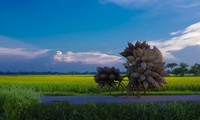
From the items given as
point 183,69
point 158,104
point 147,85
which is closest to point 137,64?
point 147,85

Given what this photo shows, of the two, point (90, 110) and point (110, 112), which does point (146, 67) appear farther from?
point (90, 110)

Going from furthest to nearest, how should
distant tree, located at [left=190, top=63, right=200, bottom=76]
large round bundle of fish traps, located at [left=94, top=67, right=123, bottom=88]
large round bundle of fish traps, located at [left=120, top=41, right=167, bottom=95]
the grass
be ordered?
distant tree, located at [left=190, top=63, right=200, bottom=76] < large round bundle of fish traps, located at [left=94, top=67, right=123, bottom=88] < large round bundle of fish traps, located at [left=120, top=41, right=167, bottom=95] < the grass

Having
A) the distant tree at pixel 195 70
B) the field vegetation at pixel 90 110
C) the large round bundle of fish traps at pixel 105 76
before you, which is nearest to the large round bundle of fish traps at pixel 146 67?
the large round bundle of fish traps at pixel 105 76

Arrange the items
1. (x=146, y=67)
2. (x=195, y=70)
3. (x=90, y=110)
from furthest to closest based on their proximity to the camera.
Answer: (x=195, y=70) < (x=146, y=67) < (x=90, y=110)

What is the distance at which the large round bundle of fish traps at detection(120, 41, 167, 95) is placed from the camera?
8.38 m

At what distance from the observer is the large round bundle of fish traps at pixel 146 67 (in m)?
8.38

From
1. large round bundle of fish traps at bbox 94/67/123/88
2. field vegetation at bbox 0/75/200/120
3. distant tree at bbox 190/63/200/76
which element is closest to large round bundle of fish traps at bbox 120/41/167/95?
large round bundle of fish traps at bbox 94/67/123/88

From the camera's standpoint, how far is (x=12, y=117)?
7680mm

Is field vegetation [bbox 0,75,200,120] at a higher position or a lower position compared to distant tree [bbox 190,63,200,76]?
lower

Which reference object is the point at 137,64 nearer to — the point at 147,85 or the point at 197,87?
the point at 147,85

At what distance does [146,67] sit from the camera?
8.44m

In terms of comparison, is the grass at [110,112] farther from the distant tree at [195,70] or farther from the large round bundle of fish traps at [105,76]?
the distant tree at [195,70]

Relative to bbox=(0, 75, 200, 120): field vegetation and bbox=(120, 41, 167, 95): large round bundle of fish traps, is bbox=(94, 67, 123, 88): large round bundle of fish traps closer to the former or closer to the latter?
bbox=(120, 41, 167, 95): large round bundle of fish traps

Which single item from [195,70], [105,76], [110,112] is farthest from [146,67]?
[195,70]
